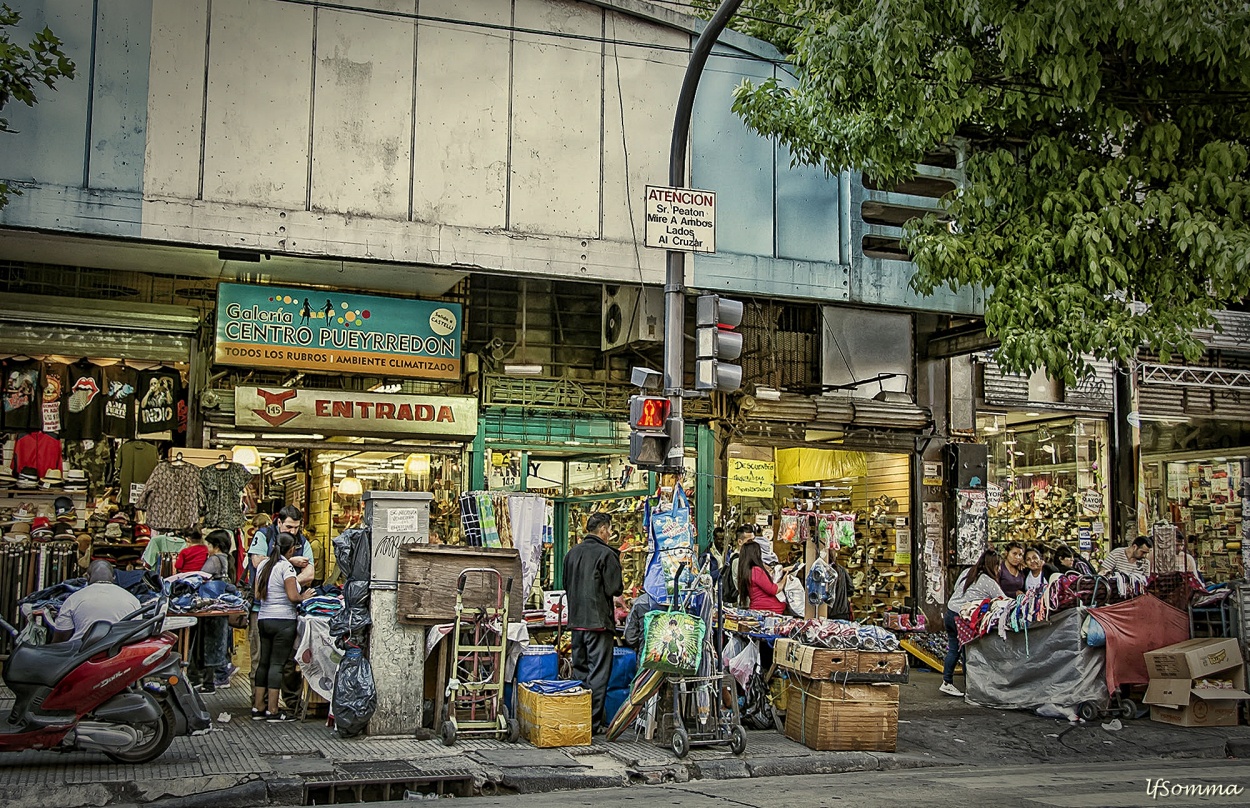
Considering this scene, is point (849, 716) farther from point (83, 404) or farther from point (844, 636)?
point (83, 404)

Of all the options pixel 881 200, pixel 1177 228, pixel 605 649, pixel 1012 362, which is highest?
pixel 881 200

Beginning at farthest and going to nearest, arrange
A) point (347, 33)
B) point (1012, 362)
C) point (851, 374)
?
point (851, 374), point (347, 33), point (1012, 362)

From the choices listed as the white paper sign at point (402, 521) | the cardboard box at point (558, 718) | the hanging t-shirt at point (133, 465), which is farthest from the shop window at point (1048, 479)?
the hanging t-shirt at point (133, 465)

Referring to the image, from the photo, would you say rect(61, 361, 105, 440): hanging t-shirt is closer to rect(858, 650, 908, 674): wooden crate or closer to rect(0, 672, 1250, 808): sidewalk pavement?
rect(0, 672, 1250, 808): sidewalk pavement

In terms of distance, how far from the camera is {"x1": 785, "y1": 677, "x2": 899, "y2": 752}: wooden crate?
35.7 ft

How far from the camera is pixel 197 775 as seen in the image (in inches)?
345

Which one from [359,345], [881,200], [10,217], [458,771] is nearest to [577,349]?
[359,345]

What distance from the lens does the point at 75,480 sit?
50.9 feet

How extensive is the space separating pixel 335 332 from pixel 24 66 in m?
4.66

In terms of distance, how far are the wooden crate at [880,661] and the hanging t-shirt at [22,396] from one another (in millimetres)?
10719

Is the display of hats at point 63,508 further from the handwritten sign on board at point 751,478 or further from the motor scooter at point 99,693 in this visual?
the handwritten sign on board at point 751,478

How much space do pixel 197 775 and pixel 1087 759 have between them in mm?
8165

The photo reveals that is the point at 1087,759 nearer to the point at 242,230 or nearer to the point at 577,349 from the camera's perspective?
the point at 577,349

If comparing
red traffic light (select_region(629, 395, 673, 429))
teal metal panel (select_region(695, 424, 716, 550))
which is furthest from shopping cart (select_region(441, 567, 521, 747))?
teal metal panel (select_region(695, 424, 716, 550))
